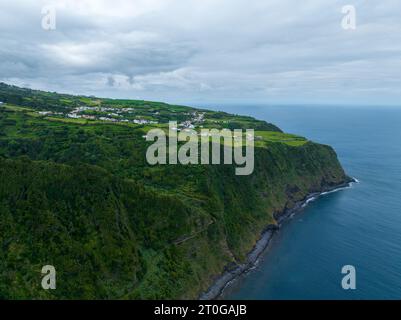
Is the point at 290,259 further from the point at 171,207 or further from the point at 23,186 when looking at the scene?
the point at 23,186

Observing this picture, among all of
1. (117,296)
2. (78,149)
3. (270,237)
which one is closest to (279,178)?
(270,237)

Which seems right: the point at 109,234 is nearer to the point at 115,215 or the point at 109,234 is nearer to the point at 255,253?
the point at 115,215

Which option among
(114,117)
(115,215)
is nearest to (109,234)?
(115,215)

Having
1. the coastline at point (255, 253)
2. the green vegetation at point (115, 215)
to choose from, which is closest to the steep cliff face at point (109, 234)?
the green vegetation at point (115, 215)

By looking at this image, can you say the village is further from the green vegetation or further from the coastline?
the coastline

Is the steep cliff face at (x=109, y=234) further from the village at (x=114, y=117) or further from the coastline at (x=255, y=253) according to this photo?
the village at (x=114, y=117)

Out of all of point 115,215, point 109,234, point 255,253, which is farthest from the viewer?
point 255,253

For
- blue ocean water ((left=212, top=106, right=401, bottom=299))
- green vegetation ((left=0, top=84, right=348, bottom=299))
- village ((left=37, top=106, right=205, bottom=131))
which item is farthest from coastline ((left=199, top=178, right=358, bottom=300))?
village ((left=37, top=106, right=205, bottom=131))
